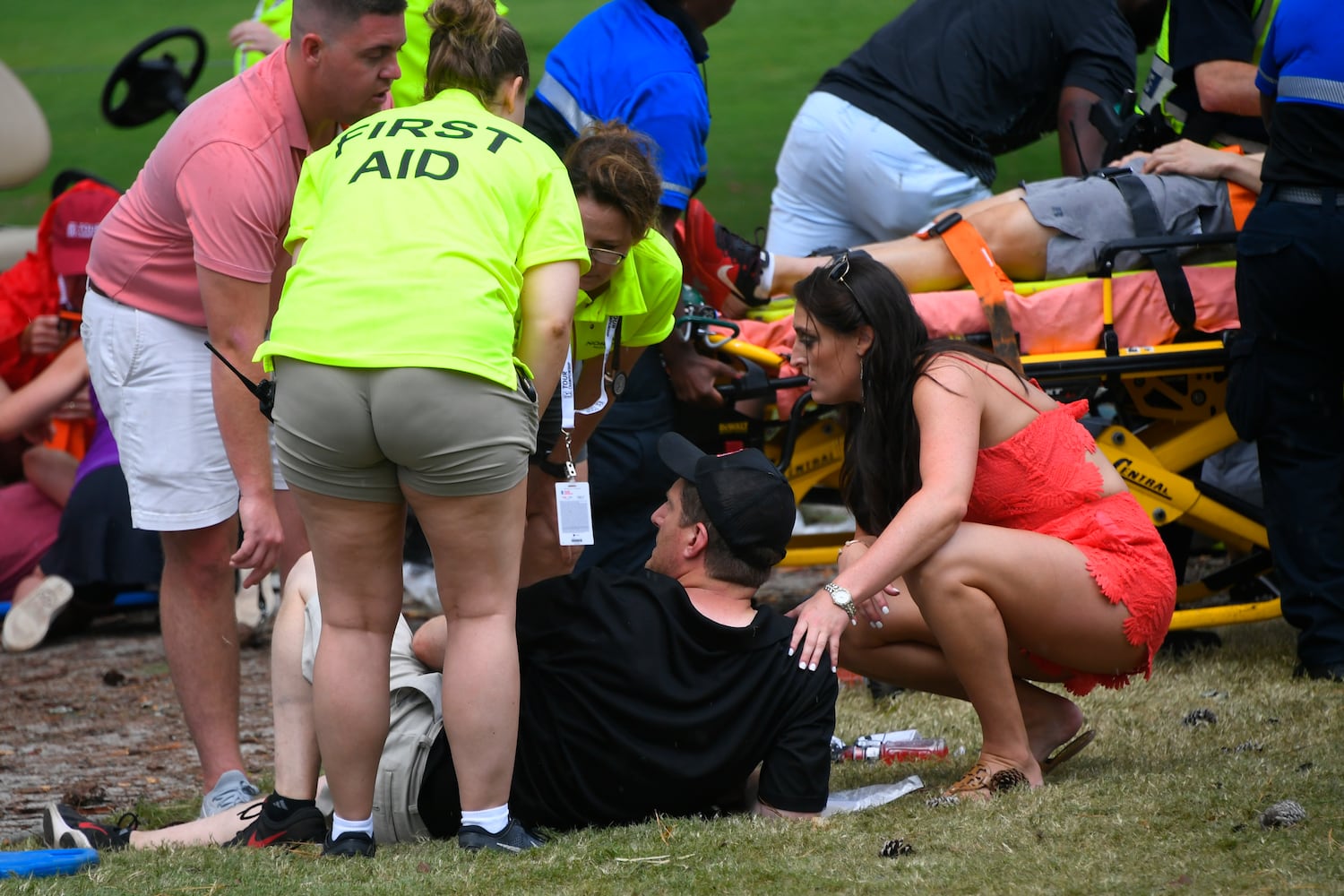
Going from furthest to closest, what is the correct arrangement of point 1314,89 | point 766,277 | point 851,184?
point 851,184
point 766,277
point 1314,89

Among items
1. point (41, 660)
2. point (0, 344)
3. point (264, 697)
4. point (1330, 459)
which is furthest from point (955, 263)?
point (0, 344)

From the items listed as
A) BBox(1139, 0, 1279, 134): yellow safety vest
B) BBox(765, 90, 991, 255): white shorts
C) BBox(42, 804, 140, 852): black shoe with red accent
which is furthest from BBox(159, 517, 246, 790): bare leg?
BBox(1139, 0, 1279, 134): yellow safety vest

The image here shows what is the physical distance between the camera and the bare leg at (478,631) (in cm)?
269

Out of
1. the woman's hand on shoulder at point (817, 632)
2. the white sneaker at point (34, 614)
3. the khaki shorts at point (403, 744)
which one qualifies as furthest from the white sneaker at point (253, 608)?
the woman's hand on shoulder at point (817, 632)

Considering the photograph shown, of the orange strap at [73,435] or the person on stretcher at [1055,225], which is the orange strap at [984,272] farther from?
the orange strap at [73,435]

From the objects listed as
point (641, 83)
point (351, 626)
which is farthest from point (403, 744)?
point (641, 83)

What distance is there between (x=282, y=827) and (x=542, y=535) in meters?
1.24

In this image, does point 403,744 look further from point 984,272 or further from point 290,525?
point 984,272

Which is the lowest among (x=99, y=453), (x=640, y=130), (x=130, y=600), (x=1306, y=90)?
(x=130, y=600)

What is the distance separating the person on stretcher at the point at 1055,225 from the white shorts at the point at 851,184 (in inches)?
15.5

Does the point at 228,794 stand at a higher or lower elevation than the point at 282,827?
lower

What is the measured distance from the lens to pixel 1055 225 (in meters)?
4.57

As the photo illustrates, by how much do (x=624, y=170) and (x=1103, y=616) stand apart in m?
1.43

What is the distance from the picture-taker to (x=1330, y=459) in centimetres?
421
